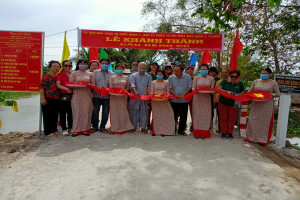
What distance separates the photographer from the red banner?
605cm

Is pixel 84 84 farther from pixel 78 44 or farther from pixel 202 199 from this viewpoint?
pixel 202 199

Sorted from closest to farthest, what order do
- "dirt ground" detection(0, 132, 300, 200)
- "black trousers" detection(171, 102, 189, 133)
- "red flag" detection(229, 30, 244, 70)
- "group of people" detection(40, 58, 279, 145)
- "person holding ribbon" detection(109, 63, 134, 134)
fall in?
"dirt ground" detection(0, 132, 300, 200), "group of people" detection(40, 58, 279, 145), "person holding ribbon" detection(109, 63, 134, 134), "black trousers" detection(171, 102, 189, 133), "red flag" detection(229, 30, 244, 70)

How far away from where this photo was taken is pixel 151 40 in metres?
6.20

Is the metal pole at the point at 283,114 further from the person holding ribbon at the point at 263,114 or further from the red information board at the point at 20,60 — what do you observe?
the red information board at the point at 20,60

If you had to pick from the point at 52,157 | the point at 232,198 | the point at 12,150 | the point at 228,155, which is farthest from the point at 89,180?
the point at 228,155

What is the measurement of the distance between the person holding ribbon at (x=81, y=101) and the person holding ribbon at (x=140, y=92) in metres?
0.92

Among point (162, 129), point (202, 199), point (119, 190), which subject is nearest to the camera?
point (202, 199)

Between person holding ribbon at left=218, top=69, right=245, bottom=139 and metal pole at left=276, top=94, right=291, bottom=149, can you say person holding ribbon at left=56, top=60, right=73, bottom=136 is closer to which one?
person holding ribbon at left=218, top=69, right=245, bottom=139

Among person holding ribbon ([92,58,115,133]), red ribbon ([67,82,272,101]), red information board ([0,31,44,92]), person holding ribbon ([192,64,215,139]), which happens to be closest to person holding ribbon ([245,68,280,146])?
red ribbon ([67,82,272,101])

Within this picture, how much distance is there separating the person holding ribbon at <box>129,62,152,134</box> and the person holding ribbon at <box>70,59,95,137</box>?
92 cm

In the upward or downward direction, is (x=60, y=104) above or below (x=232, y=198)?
above

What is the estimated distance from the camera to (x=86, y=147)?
160 inches

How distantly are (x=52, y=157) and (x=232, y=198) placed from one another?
8.68 feet

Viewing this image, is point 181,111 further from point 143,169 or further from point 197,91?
point 143,169
